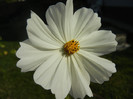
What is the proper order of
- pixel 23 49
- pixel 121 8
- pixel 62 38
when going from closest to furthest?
pixel 23 49
pixel 62 38
pixel 121 8

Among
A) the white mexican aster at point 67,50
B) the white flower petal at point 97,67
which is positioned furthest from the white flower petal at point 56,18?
the white flower petal at point 97,67

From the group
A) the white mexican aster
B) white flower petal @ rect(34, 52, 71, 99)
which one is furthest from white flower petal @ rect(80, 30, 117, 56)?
white flower petal @ rect(34, 52, 71, 99)

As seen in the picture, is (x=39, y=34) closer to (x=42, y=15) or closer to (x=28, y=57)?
(x=28, y=57)

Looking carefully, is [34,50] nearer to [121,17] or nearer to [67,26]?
[67,26]

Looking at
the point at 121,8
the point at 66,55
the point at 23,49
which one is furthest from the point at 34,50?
the point at 121,8

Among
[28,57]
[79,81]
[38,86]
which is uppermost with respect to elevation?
[28,57]

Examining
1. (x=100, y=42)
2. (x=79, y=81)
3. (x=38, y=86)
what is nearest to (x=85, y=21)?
(x=100, y=42)

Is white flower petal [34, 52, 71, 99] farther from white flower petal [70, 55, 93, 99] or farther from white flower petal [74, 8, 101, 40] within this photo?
white flower petal [74, 8, 101, 40]
